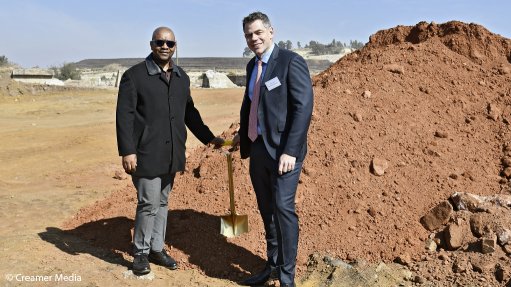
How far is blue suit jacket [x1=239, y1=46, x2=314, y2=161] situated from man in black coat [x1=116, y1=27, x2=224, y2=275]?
0.70 metres

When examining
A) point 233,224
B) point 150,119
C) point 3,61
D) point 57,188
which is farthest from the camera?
point 3,61

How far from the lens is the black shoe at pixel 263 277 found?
3.30m

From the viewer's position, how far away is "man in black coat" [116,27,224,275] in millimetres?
3199

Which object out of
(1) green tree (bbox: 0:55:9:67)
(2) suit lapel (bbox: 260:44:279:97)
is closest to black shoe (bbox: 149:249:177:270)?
(2) suit lapel (bbox: 260:44:279:97)

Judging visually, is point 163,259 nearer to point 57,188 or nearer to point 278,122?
point 278,122

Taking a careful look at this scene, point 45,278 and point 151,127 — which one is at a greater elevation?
point 151,127

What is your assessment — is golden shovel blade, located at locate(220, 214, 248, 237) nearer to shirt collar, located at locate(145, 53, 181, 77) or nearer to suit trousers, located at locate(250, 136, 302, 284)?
suit trousers, located at locate(250, 136, 302, 284)

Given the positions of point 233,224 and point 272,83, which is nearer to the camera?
point 272,83

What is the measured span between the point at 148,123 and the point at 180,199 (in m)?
1.38

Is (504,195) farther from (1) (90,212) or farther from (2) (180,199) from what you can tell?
(1) (90,212)

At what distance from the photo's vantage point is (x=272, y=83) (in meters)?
2.87

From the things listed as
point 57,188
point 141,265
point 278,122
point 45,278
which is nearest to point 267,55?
point 278,122

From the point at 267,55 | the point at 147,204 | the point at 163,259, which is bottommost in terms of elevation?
the point at 163,259

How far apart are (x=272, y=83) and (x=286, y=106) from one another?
0.15 meters
